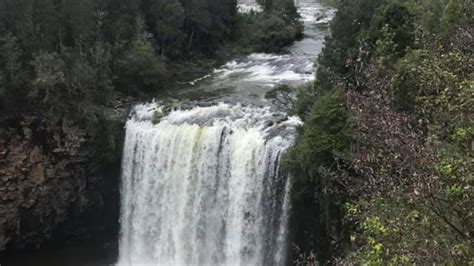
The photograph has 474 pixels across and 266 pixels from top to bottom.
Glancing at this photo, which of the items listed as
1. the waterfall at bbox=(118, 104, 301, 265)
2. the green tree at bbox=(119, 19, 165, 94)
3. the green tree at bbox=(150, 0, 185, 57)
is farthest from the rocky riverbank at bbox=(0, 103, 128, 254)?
the green tree at bbox=(150, 0, 185, 57)

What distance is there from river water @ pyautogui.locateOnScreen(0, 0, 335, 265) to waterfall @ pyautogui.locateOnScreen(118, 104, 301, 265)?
4 centimetres

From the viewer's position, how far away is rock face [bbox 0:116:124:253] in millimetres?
22047

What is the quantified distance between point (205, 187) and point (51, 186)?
6197mm

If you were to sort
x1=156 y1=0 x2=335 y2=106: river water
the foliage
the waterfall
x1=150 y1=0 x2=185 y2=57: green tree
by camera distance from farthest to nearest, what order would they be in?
the foliage
x1=150 y1=0 x2=185 y2=57: green tree
x1=156 y1=0 x2=335 y2=106: river water
the waterfall

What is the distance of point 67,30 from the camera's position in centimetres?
2602

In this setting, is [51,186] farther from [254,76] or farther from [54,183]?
[254,76]

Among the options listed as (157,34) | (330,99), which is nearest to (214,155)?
(330,99)

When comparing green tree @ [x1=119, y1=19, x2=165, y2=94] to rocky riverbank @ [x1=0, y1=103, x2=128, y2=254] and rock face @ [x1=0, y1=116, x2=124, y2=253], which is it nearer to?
rocky riverbank @ [x1=0, y1=103, x2=128, y2=254]

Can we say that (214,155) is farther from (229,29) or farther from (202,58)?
(229,29)

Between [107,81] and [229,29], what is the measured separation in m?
14.9

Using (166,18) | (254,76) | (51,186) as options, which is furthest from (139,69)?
(51,186)

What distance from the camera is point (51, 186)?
22562mm

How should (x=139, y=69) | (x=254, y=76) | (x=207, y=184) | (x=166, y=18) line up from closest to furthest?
1. (x=207, y=184)
2. (x=139, y=69)
3. (x=254, y=76)
4. (x=166, y=18)

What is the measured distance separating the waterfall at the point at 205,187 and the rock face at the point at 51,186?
1.06 meters
